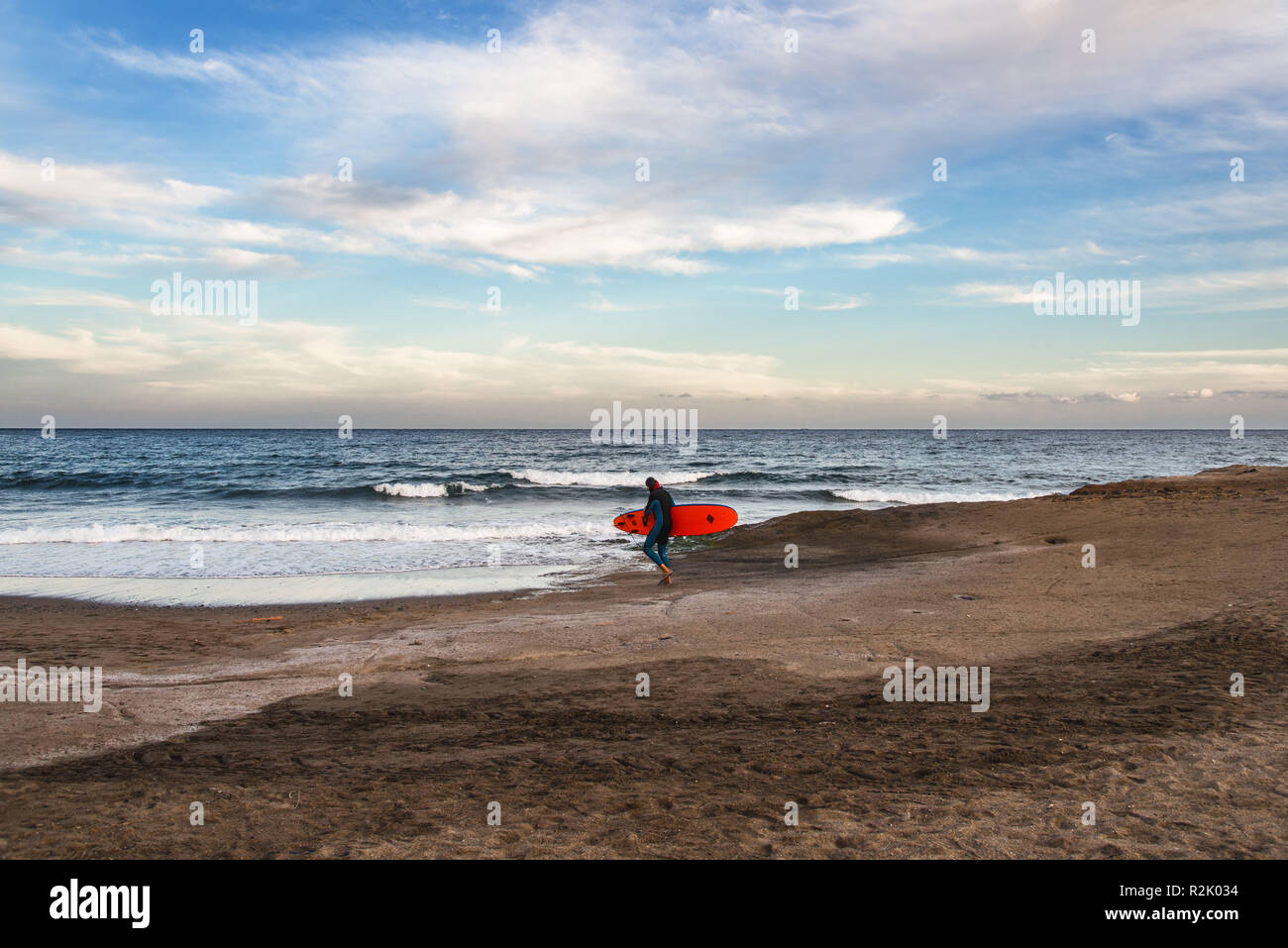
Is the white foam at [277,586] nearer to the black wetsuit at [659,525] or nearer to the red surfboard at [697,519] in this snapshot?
the black wetsuit at [659,525]

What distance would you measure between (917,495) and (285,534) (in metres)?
24.7

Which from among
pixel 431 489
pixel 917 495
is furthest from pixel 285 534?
pixel 917 495

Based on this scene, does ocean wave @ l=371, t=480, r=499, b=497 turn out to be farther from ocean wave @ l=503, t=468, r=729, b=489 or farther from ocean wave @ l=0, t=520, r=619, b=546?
ocean wave @ l=0, t=520, r=619, b=546

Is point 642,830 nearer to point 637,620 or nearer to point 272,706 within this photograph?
point 272,706

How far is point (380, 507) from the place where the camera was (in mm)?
30938

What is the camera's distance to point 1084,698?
19.8 feet

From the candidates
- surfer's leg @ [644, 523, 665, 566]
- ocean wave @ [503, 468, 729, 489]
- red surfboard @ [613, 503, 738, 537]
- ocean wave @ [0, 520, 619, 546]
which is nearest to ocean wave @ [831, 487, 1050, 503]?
ocean wave @ [503, 468, 729, 489]

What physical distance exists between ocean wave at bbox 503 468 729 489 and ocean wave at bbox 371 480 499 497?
3942 millimetres

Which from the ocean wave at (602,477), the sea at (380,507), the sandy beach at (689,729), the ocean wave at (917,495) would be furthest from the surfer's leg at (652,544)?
the ocean wave at (602,477)

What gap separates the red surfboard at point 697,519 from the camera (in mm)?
18094

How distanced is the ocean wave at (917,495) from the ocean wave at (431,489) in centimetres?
1701
